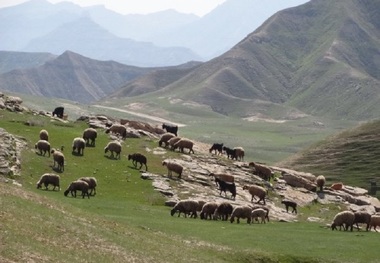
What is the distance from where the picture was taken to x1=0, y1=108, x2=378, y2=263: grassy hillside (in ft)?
78.3

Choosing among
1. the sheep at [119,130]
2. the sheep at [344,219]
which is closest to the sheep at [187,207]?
the sheep at [344,219]

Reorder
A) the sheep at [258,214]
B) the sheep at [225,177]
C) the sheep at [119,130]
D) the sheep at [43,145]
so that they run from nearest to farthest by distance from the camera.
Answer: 1. the sheep at [258,214]
2. the sheep at [43,145]
3. the sheep at [225,177]
4. the sheep at [119,130]

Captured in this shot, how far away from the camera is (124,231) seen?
30359 millimetres

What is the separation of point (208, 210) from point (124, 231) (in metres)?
13.8

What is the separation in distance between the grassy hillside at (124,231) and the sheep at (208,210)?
2213 millimetres

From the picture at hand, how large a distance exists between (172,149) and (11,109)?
71.7ft

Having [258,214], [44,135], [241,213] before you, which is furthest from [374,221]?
[44,135]

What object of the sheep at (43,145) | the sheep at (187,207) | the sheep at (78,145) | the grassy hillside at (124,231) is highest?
the sheep at (78,145)

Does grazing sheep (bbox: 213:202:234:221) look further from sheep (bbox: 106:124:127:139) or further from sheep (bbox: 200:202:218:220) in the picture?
sheep (bbox: 106:124:127:139)

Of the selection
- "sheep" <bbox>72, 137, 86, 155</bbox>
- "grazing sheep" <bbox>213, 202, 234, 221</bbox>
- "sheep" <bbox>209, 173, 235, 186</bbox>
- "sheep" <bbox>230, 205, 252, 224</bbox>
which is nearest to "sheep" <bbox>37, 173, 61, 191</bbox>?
"sheep" <bbox>72, 137, 86, 155</bbox>

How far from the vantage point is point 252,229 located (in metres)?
38.9

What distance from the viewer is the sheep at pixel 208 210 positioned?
43.0m

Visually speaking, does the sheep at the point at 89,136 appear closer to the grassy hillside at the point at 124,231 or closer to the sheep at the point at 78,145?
the grassy hillside at the point at 124,231

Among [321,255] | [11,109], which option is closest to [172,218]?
[321,255]
